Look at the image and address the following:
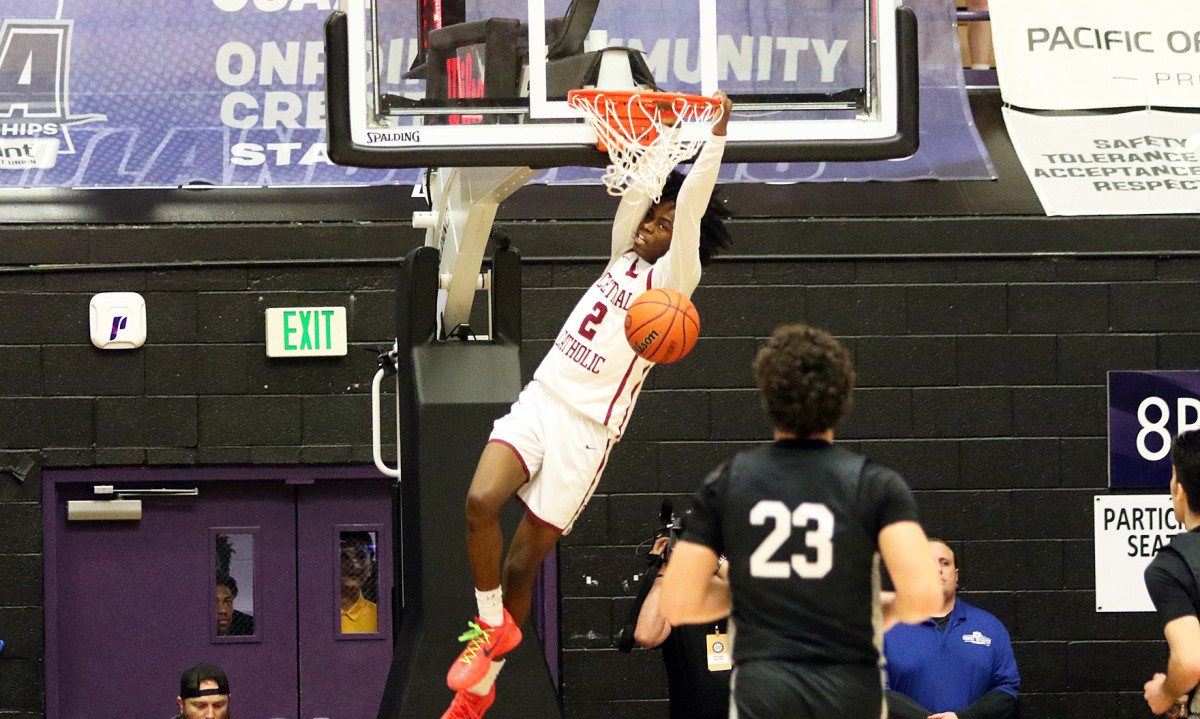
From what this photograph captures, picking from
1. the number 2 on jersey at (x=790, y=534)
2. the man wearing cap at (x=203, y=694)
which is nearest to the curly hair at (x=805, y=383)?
the number 2 on jersey at (x=790, y=534)

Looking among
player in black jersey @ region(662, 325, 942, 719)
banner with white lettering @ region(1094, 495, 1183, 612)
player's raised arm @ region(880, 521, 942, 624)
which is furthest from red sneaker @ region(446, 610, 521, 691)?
banner with white lettering @ region(1094, 495, 1183, 612)

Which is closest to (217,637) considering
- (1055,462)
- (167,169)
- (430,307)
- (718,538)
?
(167,169)

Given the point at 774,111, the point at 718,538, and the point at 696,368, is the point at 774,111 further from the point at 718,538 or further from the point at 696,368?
the point at 696,368

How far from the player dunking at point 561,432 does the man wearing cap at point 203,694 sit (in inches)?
69.1

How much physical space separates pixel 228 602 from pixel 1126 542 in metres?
4.25

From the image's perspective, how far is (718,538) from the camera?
272 cm

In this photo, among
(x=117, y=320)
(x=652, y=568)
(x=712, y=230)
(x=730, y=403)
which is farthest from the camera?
(x=730, y=403)

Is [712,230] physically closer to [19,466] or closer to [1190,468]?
[1190,468]

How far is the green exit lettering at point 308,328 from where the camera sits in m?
6.57

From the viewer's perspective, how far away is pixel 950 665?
5.32 m

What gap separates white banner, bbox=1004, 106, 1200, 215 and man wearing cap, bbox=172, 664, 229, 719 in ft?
14.0

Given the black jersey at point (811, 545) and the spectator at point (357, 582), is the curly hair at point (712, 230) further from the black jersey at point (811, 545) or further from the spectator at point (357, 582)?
the spectator at point (357, 582)

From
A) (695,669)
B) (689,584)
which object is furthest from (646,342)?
(695,669)

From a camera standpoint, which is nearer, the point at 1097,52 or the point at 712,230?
the point at 712,230
